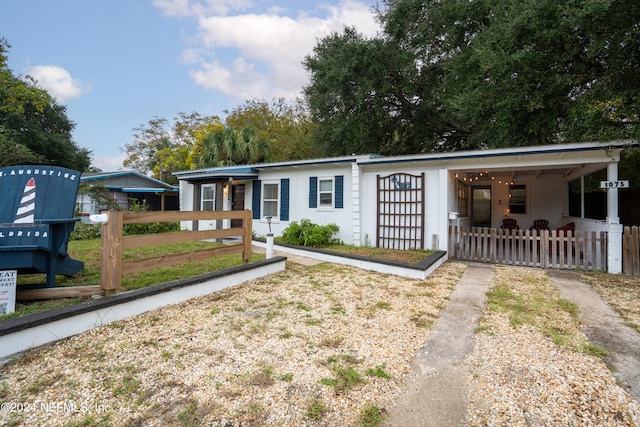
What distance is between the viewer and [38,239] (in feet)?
11.7

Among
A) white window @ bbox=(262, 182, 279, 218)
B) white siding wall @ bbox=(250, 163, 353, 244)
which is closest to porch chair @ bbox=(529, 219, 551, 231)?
white siding wall @ bbox=(250, 163, 353, 244)

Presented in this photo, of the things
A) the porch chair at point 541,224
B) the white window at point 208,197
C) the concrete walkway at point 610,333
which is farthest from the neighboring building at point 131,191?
the porch chair at point 541,224

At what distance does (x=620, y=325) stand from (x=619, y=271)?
3.62 metres

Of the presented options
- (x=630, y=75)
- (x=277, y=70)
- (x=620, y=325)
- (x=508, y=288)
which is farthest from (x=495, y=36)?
(x=277, y=70)

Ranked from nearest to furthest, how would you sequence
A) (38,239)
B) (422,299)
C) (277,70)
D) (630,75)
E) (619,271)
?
(38,239), (422,299), (619,271), (630,75), (277,70)

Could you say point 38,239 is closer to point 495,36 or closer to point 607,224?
point 607,224

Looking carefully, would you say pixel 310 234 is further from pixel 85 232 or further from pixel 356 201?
pixel 85 232

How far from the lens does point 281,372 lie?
2523 mm

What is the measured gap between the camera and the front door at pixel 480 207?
39.7ft

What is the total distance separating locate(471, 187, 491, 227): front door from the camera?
39.7 feet

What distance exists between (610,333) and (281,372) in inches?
148

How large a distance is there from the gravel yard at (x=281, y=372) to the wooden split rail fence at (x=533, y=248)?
3988 millimetres

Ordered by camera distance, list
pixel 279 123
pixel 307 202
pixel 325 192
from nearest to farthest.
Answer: pixel 325 192 → pixel 307 202 → pixel 279 123

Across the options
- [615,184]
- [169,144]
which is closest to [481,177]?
[615,184]
